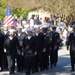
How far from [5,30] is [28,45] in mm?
2109

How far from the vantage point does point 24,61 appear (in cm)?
1605

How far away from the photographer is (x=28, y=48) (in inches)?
612

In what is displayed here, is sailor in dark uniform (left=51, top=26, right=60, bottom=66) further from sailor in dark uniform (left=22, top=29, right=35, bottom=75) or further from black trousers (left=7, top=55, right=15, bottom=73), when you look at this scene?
black trousers (left=7, top=55, right=15, bottom=73)

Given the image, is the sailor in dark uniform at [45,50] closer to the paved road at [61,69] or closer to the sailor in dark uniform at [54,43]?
the paved road at [61,69]

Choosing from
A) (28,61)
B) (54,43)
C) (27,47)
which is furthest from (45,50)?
(27,47)

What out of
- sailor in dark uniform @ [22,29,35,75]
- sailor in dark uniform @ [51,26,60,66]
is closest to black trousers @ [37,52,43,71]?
sailor in dark uniform @ [51,26,60,66]

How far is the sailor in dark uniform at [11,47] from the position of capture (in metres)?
15.7

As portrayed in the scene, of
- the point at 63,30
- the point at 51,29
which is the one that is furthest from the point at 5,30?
the point at 63,30

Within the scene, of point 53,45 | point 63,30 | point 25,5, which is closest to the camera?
point 53,45

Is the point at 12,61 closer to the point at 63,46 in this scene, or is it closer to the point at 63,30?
the point at 63,46

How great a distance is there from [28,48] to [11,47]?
26.9 inches

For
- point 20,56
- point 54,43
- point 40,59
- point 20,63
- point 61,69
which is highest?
point 54,43

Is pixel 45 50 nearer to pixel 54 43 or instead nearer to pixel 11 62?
pixel 54 43

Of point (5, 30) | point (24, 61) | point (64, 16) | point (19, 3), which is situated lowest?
point (24, 61)
